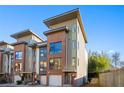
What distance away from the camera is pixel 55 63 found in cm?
1180

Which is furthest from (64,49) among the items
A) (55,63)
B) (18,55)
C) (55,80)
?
(18,55)

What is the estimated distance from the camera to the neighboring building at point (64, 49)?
11.2 metres

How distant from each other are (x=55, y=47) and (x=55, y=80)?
1.98 m

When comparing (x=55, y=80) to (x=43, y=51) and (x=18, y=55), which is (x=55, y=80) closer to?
(x=43, y=51)

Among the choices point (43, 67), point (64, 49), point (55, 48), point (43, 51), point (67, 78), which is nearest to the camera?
point (67, 78)

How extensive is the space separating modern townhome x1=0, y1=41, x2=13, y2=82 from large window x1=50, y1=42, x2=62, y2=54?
4.60 meters

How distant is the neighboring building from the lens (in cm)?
1122

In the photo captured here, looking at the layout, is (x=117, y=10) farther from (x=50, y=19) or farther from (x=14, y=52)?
(x=14, y=52)

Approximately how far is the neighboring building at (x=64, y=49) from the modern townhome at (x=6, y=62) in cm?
463

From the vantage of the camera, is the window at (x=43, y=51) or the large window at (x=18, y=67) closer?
the window at (x=43, y=51)

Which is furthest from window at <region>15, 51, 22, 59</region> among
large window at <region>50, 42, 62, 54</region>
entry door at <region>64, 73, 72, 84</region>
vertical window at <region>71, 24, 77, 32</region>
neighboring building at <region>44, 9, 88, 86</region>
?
vertical window at <region>71, 24, 77, 32</region>

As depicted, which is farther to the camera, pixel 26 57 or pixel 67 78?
pixel 26 57

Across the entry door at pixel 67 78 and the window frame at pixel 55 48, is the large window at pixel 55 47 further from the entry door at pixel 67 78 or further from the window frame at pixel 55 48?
the entry door at pixel 67 78

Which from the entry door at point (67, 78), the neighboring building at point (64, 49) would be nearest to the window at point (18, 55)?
the neighboring building at point (64, 49)
